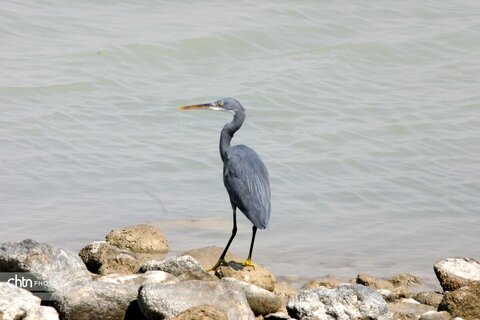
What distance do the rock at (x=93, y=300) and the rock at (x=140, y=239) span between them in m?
2.16

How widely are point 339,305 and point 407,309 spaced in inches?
42.3

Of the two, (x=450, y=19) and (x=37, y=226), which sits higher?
(x=450, y=19)

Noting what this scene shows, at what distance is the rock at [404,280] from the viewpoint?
8031 mm

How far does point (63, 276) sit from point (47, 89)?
7.32 m

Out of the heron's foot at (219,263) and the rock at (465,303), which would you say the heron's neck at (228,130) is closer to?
the heron's foot at (219,263)

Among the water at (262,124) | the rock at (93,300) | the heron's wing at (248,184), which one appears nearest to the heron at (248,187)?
the heron's wing at (248,184)

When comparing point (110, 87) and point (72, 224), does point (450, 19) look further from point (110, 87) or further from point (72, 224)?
point (72, 224)

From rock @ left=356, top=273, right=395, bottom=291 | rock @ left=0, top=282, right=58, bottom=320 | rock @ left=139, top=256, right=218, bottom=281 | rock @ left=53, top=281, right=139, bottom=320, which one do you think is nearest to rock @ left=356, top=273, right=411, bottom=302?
rock @ left=356, top=273, right=395, bottom=291

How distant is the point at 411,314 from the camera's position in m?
6.77

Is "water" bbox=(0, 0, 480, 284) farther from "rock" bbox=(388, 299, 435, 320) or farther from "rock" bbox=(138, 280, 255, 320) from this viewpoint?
"rock" bbox=(138, 280, 255, 320)

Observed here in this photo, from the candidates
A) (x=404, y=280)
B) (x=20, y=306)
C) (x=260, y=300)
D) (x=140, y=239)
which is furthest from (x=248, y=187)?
(x=20, y=306)

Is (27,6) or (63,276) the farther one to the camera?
(27,6)

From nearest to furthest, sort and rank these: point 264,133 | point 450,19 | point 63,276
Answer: point 63,276
point 264,133
point 450,19

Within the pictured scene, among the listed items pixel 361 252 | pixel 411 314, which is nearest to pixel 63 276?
pixel 411 314
